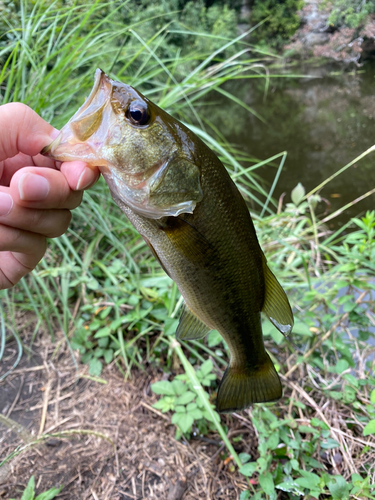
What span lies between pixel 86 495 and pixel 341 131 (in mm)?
8417

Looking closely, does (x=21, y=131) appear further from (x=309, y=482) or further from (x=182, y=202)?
(x=309, y=482)

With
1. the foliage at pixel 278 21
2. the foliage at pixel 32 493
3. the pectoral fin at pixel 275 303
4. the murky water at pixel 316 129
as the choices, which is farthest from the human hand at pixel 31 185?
the foliage at pixel 278 21

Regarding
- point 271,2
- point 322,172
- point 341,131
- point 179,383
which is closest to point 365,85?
point 341,131

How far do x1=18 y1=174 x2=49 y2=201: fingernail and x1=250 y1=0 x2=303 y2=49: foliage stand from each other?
20.8 metres

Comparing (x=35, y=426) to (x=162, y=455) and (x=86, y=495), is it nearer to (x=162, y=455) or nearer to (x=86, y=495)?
(x=86, y=495)

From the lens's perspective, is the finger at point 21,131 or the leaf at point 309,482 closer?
the finger at point 21,131

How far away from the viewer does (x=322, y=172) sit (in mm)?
5898

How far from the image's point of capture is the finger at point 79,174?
32.3 inches

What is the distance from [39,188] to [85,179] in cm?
11

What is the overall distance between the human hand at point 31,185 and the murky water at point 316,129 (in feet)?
13.2

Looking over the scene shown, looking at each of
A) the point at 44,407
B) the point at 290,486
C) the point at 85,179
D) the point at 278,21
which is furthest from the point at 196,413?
the point at 278,21

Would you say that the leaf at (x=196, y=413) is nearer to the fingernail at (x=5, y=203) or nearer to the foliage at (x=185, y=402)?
the foliage at (x=185, y=402)

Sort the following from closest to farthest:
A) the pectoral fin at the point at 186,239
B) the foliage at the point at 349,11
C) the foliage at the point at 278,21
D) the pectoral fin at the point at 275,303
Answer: the pectoral fin at the point at 186,239 → the pectoral fin at the point at 275,303 → the foliage at the point at 349,11 → the foliage at the point at 278,21

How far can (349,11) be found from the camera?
14898mm
